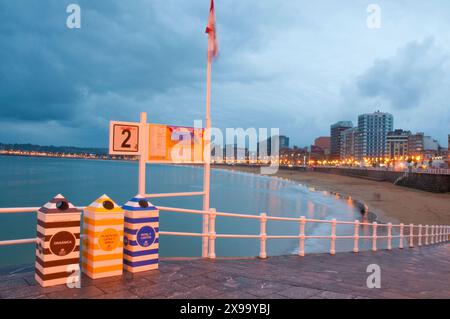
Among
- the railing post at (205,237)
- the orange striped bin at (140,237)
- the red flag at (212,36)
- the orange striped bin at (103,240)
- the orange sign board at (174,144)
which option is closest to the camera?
the orange striped bin at (103,240)

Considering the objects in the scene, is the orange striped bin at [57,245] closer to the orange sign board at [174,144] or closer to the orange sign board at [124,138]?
the orange sign board at [124,138]

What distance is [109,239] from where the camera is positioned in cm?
592

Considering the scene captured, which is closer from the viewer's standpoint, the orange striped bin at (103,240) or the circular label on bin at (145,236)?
the orange striped bin at (103,240)

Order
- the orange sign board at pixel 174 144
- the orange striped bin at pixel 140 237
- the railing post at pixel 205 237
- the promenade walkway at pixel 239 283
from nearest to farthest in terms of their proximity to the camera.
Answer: the promenade walkway at pixel 239 283, the orange striped bin at pixel 140 237, the orange sign board at pixel 174 144, the railing post at pixel 205 237

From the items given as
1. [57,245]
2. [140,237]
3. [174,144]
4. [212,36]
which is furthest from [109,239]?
[212,36]

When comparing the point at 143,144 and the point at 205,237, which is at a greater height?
the point at 143,144

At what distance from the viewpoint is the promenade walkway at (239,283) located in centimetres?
506

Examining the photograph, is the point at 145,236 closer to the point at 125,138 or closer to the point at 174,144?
the point at 125,138

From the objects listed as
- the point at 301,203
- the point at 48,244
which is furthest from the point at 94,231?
the point at 301,203

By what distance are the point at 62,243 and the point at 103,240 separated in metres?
0.65

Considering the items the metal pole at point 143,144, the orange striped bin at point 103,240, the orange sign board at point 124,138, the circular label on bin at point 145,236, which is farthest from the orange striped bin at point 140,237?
the orange sign board at point 124,138

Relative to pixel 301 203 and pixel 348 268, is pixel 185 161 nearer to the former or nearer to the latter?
pixel 348 268

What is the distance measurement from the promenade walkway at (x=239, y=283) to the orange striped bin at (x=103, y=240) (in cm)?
21

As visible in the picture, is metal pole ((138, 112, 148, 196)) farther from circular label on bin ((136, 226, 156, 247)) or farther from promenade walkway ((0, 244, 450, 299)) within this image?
promenade walkway ((0, 244, 450, 299))
